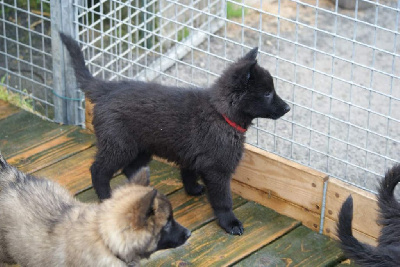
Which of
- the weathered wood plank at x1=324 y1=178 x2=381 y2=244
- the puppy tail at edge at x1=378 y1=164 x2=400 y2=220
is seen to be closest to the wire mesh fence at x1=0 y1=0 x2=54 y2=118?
the weathered wood plank at x1=324 y1=178 x2=381 y2=244

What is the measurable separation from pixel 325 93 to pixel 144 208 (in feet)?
9.48

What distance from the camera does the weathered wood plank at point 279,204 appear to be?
4.47 m

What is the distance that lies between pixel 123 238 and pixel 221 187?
3.75 ft

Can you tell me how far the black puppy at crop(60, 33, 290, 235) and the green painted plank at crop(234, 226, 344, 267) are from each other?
0.80 ft

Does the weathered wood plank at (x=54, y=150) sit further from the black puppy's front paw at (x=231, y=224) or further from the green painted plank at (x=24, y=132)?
the black puppy's front paw at (x=231, y=224)

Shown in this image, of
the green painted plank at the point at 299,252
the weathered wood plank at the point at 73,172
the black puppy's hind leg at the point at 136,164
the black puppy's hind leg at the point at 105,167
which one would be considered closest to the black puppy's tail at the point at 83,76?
the black puppy's hind leg at the point at 105,167

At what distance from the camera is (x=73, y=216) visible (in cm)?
362

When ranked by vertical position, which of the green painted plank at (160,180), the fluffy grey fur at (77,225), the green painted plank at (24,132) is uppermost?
the fluffy grey fur at (77,225)

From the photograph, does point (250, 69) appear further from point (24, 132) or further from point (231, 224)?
point (24, 132)

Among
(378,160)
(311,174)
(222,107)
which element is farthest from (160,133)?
(378,160)

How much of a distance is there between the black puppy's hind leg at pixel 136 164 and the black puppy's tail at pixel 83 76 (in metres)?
0.46

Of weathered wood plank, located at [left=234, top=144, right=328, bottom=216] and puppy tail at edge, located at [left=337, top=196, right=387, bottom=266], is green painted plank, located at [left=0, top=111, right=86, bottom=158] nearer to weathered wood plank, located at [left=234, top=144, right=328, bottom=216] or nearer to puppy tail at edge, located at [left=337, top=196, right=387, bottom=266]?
weathered wood plank, located at [left=234, top=144, right=328, bottom=216]

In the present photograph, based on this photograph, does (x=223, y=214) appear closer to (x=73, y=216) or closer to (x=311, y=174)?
(x=311, y=174)

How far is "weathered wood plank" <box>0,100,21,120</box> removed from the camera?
5568mm
